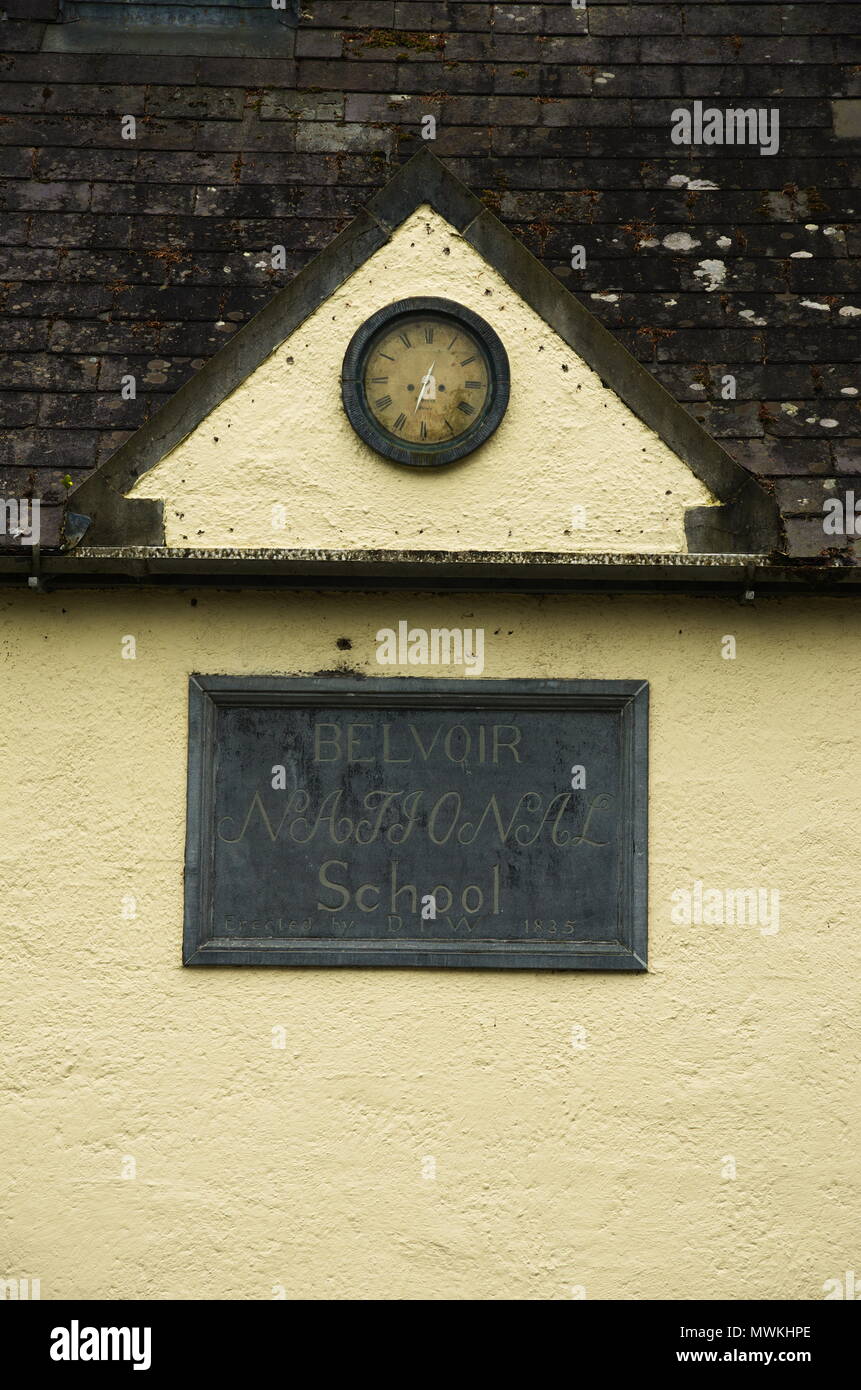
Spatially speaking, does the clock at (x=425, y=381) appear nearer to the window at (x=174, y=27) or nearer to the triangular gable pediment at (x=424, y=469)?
the triangular gable pediment at (x=424, y=469)

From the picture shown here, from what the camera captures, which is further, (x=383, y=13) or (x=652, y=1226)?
(x=383, y=13)

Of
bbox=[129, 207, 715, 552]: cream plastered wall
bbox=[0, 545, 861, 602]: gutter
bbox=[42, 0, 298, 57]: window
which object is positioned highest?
bbox=[42, 0, 298, 57]: window

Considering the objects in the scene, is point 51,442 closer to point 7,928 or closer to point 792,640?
point 7,928

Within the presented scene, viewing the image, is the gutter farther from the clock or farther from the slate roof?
the clock

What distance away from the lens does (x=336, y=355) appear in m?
6.18

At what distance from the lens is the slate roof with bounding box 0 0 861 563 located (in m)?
6.42

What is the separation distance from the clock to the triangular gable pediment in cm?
6

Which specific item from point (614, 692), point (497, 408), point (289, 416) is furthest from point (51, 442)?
point (614, 692)

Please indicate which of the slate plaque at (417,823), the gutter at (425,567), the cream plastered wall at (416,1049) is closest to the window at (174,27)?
the gutter at (425,567)

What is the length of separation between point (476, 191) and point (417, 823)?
10.1 feet

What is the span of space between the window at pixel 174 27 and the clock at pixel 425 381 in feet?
7.19

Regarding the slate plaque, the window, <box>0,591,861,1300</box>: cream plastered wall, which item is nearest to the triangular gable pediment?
<box>0,591,861,1300</box>: cream plastered wall

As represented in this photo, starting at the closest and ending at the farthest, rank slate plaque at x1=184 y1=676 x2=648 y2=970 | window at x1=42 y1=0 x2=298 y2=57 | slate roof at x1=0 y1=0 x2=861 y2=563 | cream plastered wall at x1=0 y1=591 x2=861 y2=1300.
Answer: cream plastered wall at x1=0 y1=591 x2=861 y2=1300 → slate plaque at x1=184 y1=676 x2=648 y2=970 → slate roof at x1=0 y1=0 x2=861 y2=563 → window at x1=42 y1=0 x2=298 y2=57

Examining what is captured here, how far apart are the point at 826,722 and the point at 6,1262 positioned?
13.2 feet
